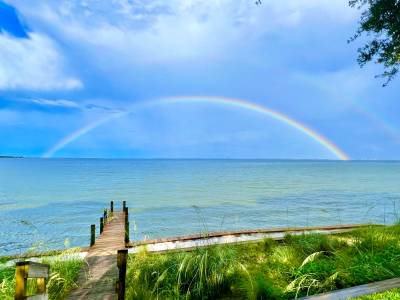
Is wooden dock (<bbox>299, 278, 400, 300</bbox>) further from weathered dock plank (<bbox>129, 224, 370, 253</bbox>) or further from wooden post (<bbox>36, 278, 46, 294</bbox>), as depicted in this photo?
weathered dock plank (<bbox>129, 224, 370, 253</bbox>)

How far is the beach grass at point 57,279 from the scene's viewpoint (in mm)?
6977

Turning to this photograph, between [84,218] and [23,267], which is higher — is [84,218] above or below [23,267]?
below

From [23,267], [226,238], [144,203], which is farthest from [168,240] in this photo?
[144,203]

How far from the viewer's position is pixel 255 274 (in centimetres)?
818

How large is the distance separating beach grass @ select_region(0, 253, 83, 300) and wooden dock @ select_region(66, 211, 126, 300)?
0.19 m

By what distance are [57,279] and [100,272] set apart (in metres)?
1.91

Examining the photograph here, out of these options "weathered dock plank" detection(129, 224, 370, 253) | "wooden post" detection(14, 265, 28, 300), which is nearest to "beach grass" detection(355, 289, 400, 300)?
"wooden post" detection(14, 265, 28, 300)

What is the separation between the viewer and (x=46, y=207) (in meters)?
39.7

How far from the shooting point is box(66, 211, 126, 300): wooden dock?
7.97 metres

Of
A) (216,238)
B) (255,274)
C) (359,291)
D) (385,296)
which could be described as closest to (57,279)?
(255,274)

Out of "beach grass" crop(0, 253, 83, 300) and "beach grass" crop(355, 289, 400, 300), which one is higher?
"beach grass" crop(355, 289, 400, 300)

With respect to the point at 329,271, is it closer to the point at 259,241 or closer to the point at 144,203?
the point at 259,241

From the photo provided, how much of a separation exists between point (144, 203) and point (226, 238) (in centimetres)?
2875

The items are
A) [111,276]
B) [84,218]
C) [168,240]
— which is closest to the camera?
[111,276]
